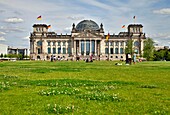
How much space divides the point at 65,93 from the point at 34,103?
266cm

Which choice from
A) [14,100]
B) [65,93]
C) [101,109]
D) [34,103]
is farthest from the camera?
[65,93]

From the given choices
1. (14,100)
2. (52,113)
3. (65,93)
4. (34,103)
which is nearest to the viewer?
(52,113)

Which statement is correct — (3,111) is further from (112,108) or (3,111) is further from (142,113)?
(142,113)

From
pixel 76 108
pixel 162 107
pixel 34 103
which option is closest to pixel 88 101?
pixel 76 108

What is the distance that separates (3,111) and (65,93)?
4.39 m

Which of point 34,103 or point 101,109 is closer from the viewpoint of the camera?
point 101,109

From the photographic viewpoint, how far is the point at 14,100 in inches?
481

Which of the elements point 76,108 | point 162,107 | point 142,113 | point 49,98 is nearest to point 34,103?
point 49,98

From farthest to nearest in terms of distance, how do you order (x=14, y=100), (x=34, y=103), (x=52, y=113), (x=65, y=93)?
(x=65, y=93)
(x=14, y=100)
(x=34, y=103)
(x=52, y=113)

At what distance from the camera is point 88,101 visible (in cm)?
1186

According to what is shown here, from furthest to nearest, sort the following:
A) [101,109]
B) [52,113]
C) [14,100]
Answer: [14,100] < [101,109] < [52,113]

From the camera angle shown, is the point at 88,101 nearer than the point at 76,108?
No

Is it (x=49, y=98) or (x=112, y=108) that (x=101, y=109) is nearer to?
(x=112, y=108)

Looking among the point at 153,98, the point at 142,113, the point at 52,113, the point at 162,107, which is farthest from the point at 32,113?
the point at 153,98
